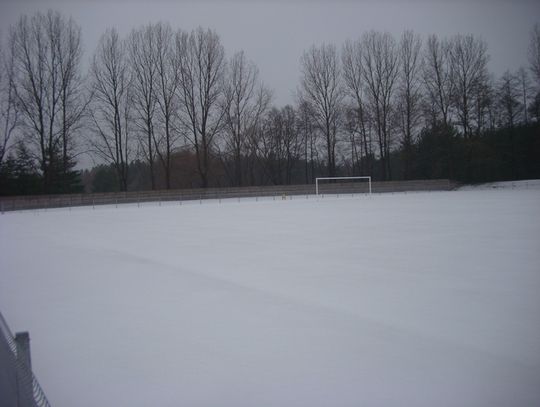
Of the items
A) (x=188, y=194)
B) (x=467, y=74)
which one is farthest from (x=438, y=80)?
(x=188, y=194)

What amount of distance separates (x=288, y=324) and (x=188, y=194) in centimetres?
4233

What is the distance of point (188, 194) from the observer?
46938 millimetres

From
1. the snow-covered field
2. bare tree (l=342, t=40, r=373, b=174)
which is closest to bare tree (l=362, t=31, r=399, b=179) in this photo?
bare tree (l=342, t=40, r=373, b=174)

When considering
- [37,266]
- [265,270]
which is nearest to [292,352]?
[265,270]

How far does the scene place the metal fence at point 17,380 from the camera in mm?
3104

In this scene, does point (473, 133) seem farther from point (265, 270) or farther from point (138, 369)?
point (138, 369)

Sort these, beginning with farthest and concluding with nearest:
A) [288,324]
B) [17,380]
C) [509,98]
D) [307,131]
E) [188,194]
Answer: [307,131] → [509,98] → [188,194] → [288,324] → [17,380]

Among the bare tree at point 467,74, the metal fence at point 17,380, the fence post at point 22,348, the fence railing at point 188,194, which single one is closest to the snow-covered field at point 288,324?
the metal fence at point 17,380

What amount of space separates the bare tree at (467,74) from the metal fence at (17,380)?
2360 inches

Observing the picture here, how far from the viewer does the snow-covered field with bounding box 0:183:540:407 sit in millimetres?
4109

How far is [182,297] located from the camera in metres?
7.35

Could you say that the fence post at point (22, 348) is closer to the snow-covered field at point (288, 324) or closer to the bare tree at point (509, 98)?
the snow-covered field at point (288, 324)

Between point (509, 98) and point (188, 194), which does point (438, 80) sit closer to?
point (509, 98)

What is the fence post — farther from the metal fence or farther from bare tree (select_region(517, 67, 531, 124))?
bare tree (select_region(517, 67, 531, 124))
